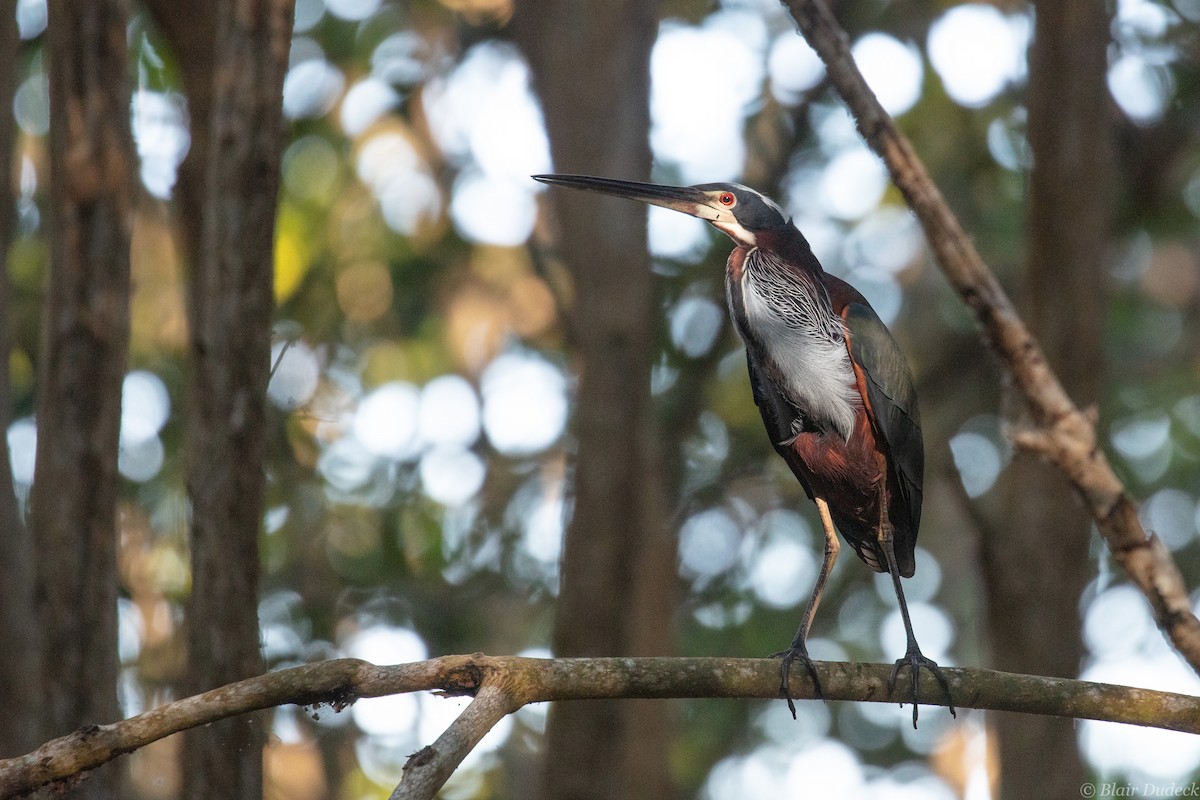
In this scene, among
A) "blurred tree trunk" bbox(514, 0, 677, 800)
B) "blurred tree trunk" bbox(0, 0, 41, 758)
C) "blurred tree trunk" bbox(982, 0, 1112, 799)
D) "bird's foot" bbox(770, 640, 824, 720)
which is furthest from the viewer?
"blurred tree trunk" bbox(982, 0, 1112, 799)

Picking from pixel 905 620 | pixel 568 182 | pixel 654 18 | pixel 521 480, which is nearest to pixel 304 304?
pixel 521 480

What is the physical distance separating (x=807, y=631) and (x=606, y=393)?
1.73 metres

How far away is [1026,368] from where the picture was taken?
12.5 feet

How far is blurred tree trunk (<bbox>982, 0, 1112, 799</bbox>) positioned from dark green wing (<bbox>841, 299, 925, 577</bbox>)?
4.63 feet

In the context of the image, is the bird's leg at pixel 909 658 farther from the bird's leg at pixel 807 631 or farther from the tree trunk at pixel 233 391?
the tree trunk at pixel 233 391

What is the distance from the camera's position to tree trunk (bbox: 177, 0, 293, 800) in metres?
3.82

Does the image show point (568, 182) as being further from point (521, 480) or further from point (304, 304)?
point (521, 480)

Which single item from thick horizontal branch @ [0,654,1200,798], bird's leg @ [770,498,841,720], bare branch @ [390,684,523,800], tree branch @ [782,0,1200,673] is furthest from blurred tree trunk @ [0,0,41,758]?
tree branch @ [782,0,1200,673]

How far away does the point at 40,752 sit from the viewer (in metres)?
2.62

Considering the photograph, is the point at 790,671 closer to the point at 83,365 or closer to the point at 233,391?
the point at 233,391

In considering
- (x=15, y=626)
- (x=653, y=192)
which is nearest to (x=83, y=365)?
(x=15, y=626)

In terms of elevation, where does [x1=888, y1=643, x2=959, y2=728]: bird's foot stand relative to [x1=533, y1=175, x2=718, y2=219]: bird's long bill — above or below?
below

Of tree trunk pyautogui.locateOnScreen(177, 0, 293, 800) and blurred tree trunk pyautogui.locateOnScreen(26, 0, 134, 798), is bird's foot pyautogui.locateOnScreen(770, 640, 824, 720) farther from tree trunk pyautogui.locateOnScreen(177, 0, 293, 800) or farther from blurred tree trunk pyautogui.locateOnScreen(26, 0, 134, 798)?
blurred tree trunk pyautogui.locateOnScreen(26, 0, 134, 798)

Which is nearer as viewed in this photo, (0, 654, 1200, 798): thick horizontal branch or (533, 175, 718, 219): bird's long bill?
(0, 654, 1200, 798): thick horizontal branch
